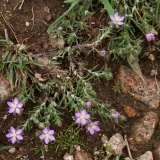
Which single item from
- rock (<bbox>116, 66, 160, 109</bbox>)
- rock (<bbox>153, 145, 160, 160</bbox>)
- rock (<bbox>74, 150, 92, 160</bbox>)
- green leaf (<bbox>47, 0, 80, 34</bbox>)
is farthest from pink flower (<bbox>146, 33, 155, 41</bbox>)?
rock (<bbox>74, 150, 92, 160</bbox>)

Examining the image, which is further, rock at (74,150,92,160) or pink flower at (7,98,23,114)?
rock at (74,150,92,160)

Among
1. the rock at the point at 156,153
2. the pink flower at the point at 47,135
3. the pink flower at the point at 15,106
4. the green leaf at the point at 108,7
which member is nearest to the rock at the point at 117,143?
the rock at the point at 156,153

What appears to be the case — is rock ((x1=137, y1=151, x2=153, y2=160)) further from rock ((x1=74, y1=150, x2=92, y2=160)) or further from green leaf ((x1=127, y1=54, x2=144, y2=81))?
green leaf ((x1=127, y1=54, x2=144, y2=81))

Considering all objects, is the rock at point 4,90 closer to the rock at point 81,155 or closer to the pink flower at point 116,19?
the rock at point 81,155

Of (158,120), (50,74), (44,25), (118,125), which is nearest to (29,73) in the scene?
(50,74)

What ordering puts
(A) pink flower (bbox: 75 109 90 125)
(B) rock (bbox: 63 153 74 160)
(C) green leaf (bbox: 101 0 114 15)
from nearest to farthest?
(A) pink flower (bbox: 75 109 90 125)
(B) rock (bbox: 63 153 74 160)
(C) green leaf (bbox: 101 0 114 15)

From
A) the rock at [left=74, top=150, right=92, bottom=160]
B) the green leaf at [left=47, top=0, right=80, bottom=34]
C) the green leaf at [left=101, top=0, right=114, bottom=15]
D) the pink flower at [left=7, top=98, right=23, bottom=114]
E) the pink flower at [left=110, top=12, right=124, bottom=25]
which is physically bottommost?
the rock at [left=74, top=150, right=92, bottom=160]
